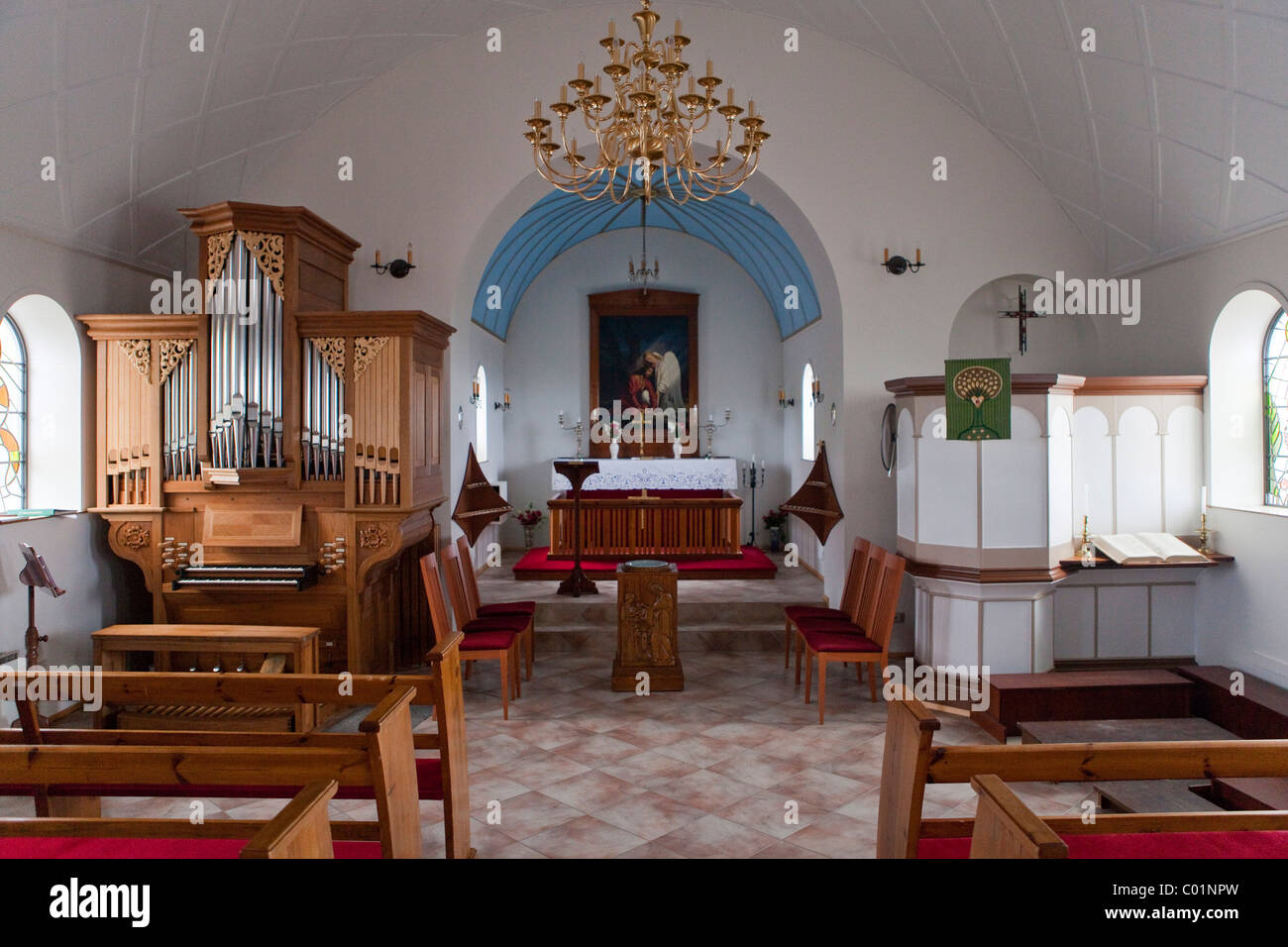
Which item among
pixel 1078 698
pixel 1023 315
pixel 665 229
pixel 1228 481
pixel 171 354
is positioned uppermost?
pixel 665 229

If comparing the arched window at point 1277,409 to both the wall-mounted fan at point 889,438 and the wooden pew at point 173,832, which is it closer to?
the wall-mounted fan at point 889,438

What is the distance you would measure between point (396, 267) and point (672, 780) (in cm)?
462

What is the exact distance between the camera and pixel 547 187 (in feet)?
25.6

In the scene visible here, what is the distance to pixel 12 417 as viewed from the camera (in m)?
5.96

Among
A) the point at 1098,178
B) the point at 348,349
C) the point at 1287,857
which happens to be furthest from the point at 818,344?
the point at 1287,857

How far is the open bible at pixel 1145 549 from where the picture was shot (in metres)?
6.30

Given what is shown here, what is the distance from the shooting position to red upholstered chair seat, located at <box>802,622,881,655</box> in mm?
5875

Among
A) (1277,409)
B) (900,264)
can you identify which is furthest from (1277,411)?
(900,264)

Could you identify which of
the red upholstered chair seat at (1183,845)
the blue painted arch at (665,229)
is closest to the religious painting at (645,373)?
the blue painted arch at (665,229)

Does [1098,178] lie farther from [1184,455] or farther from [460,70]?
[460,70]

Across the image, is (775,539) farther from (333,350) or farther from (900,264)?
(333,350)

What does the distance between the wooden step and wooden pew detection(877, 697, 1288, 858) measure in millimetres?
2745

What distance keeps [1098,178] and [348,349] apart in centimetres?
564

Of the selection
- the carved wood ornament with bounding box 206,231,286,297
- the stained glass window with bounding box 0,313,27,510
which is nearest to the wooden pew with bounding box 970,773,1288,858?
the carved wood ornament with bounding box 206,231,286,297
